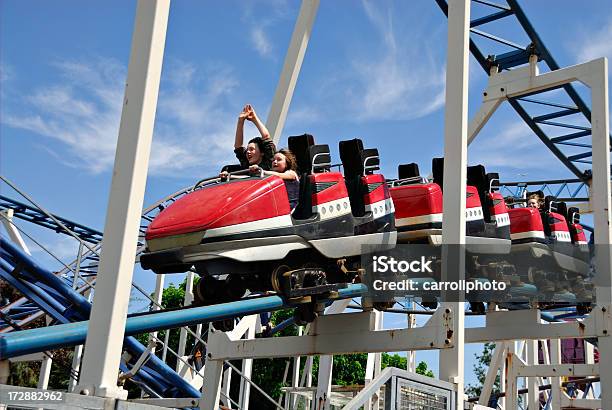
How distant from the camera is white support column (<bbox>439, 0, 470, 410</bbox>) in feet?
13.3

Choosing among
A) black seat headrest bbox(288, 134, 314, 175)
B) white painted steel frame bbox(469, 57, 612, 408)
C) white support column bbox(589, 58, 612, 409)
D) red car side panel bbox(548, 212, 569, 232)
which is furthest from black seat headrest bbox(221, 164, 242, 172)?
red car side panel bbox(548, 212, 569, 232)

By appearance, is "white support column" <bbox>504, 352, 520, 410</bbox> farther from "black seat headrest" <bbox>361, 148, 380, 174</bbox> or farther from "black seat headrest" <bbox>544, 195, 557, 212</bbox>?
"black seat headrest" <bbox>361, 148, 380, 174</bbox>

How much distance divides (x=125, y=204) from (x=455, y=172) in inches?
93.4

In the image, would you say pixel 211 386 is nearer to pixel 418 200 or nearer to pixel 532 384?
pixel 418 200

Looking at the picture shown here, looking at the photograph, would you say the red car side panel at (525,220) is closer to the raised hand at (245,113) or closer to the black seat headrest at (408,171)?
the black seat headrest at (408,171)

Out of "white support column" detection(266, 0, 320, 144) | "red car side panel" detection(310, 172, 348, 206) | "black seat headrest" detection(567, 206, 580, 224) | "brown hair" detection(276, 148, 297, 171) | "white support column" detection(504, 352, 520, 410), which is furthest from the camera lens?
"white support column" detection(504, 352, 520, 410)

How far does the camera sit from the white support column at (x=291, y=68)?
5621 mm

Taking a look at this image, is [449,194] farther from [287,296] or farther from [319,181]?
[287,296]

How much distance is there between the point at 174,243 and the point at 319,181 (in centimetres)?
100

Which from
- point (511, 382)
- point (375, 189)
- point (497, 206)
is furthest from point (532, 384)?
point (375, 189)

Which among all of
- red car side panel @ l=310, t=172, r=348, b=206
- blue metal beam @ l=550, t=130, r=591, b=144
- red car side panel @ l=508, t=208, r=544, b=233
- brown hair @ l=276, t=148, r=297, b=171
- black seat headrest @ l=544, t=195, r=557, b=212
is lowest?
red car side panel @ l=310, t=172, r=348, b=206

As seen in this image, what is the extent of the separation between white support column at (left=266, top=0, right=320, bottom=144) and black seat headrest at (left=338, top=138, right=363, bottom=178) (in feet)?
3.20

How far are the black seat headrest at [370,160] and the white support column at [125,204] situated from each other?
7.64ft

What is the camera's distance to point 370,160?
4797 mm
